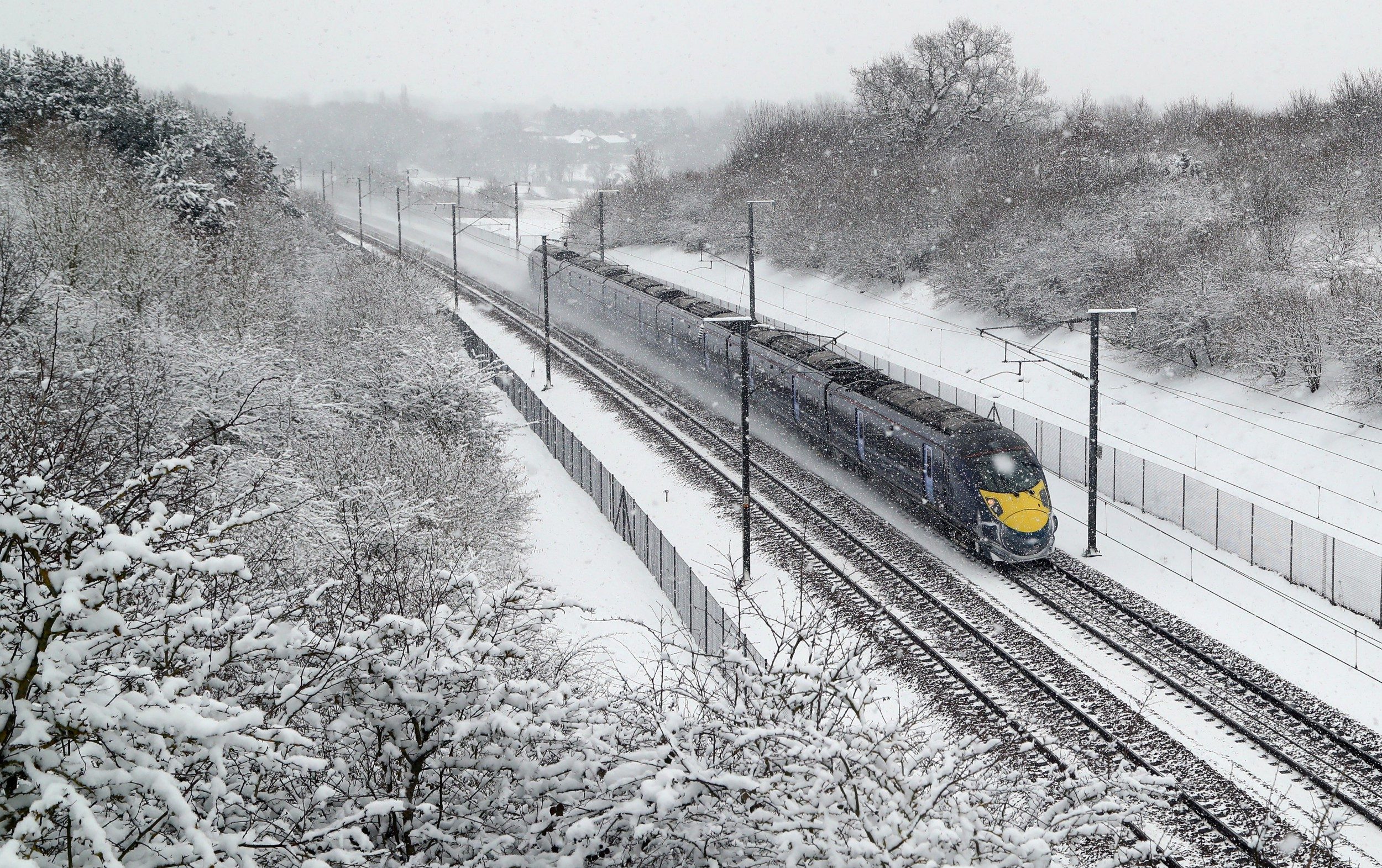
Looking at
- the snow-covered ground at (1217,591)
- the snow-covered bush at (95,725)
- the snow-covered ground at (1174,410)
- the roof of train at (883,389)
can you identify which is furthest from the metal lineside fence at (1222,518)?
the snow-covered bush at (95,725)

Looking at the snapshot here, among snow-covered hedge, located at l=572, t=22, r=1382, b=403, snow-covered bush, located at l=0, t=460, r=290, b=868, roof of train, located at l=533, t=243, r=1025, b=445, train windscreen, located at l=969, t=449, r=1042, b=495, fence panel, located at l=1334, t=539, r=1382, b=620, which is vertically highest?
snow-covered hedge, located at l=572, t=22, r=1382, b=403

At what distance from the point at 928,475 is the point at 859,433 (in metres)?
3.33

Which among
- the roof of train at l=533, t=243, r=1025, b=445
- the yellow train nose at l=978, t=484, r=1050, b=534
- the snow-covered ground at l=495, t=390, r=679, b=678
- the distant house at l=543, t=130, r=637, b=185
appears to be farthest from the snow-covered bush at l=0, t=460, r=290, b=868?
the distant house at l=543, t=130, r=637, b=185

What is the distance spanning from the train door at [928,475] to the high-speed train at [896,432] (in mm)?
30

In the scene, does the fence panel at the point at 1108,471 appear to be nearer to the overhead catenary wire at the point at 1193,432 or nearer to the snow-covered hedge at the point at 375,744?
the overhead catenary wire at the point at 1193,432

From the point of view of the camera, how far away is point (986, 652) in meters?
18.7

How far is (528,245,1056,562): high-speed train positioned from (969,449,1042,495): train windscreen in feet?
0.05

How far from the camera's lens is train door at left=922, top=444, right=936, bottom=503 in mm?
23297

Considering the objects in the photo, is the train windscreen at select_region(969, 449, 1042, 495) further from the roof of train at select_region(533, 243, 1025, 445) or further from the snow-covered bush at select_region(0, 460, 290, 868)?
the snow-covered bush at select_region(0, 460, 290, 868)

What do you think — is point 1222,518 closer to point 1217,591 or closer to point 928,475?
point 1217,591

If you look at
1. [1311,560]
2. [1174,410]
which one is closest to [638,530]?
[1311,560]

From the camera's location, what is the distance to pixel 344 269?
1869 inches

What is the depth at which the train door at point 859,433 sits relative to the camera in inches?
1035

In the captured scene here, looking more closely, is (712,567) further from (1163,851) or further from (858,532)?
(1163,851)
